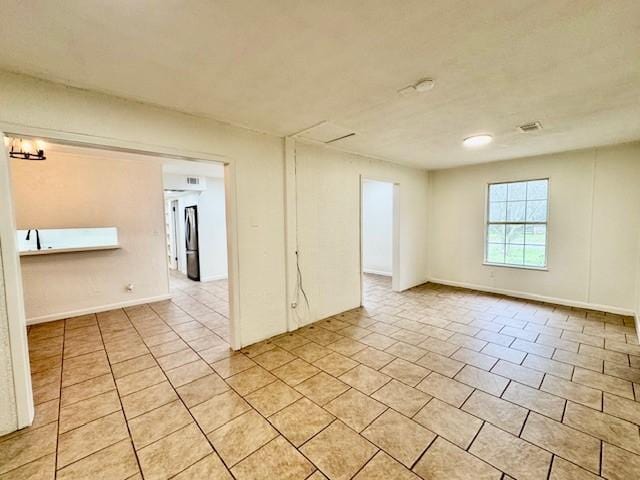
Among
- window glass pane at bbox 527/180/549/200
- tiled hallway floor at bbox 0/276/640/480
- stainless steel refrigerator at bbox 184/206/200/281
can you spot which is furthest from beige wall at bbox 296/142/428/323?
stainless steel refrigerator at bbox 184/206/200/281

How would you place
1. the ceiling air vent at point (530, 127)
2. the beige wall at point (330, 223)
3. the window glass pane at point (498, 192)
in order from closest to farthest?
1. the ceiling air vent at point (530, 127)
2. the beige wall at point (330, 223)
3. the window glass pane at point (498, 192)

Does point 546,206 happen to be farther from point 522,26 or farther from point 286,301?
point 286,301

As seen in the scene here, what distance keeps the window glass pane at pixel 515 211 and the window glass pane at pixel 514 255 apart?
50 centimetres

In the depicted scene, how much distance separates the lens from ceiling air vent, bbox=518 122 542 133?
3124mm

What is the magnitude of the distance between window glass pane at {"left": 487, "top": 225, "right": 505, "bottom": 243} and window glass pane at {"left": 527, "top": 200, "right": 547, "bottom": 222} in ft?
1.56

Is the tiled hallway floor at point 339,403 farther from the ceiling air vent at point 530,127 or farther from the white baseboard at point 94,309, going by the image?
the ceiling air vent at point 530,127

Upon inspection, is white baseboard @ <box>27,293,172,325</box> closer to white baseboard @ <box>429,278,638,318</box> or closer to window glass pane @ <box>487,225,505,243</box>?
white baseboard @ <box>429,278,638,318</box>

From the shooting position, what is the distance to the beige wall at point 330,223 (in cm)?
382

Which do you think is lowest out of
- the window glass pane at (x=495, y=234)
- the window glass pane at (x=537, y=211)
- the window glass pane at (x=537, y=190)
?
the window glass pane at (x=495, y=234)

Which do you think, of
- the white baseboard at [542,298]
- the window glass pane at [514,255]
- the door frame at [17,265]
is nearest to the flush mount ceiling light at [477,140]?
the window glass pane at [514,255]

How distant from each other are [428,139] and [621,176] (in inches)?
119

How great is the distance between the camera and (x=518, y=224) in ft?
16.8

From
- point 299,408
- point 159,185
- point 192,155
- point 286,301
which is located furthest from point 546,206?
point 159,185

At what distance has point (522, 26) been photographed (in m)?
1.53
